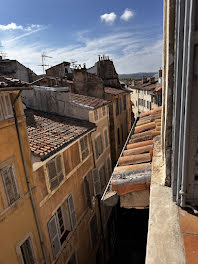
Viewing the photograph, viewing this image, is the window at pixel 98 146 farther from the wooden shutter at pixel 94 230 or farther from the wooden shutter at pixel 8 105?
the wooden shutter at pixel 8 105

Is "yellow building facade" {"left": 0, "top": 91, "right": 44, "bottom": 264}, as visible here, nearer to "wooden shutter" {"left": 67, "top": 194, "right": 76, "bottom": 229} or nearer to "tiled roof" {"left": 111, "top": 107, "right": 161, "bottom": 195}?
"wooden shutter" {"left": 67, "top": 194, "right": 76, "bottom": 229}

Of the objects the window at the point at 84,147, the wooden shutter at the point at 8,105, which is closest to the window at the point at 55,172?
the window at the point at 84,147

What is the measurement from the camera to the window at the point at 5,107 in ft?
18.0

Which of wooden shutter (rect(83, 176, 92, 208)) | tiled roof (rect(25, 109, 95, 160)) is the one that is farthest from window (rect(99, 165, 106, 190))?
tiled roof (rect(25, 109, 95, 160))

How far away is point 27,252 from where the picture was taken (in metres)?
6.59

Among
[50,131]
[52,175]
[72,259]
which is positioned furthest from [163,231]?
[72,259]

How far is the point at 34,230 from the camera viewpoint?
6.72 metres

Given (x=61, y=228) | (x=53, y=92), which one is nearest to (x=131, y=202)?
(x=61, y=228)

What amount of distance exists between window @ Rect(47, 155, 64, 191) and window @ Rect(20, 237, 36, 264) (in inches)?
80.8

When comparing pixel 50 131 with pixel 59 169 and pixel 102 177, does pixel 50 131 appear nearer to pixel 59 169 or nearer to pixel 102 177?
pixel 59 169

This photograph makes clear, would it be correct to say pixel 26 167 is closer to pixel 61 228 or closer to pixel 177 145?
pixel 61 228

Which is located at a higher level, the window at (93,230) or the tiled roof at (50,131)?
the tiled roof at (50,131)

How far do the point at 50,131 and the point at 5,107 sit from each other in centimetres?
359

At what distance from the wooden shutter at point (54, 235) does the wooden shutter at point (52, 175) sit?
1336 mm
